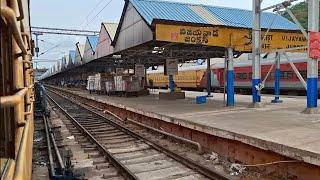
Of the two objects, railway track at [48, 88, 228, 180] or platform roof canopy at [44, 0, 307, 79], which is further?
platform roof canopy at [44, 0, 307, 79]

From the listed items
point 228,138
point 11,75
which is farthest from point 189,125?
point 11,75

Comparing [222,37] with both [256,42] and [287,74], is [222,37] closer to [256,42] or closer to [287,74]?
[256,42]

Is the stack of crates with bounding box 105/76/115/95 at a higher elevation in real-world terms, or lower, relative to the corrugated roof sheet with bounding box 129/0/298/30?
lower

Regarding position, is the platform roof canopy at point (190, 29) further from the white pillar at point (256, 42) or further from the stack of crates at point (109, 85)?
the stack of crates at point (109, 85)

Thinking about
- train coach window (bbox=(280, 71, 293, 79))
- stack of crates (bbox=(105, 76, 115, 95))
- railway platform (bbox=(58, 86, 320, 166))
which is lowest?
railway platform (bbox=(58, 86, 320, 166))

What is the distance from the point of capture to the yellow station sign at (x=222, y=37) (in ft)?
50.3

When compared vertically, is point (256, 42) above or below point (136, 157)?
above

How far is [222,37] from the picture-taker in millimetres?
16594

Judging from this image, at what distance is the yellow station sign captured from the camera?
1533 centimetres

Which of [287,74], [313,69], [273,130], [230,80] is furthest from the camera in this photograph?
[287,74]

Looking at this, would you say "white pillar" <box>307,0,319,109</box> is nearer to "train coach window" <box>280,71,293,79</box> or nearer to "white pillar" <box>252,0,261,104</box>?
"white pillar" <box>252,0,261,104</box>

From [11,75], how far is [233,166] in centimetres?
707

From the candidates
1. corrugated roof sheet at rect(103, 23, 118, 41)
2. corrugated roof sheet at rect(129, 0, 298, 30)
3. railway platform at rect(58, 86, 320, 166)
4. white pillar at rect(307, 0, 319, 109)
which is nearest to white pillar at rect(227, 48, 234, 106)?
corrugated roof sheet at rect(129, 0, 298, 30)

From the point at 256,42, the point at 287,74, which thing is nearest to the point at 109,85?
the point at 287,74
